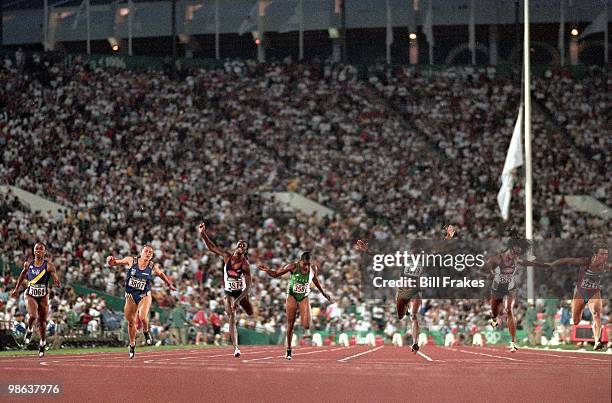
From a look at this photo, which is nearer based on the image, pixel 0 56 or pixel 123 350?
pixel 123 350

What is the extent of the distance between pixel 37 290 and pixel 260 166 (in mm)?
33217

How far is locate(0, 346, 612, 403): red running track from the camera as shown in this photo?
1853 cm

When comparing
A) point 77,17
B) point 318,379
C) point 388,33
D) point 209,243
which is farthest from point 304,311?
point 77,17

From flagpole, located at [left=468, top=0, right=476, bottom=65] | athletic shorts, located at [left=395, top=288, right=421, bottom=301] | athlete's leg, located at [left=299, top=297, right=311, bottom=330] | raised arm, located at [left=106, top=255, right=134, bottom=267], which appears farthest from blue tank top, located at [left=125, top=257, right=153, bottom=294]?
flagpole, located at [left=468, top=0, right=476, bottom=65]

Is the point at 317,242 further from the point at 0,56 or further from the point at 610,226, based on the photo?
the point at 0,56

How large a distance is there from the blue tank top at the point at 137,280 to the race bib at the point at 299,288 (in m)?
2.63

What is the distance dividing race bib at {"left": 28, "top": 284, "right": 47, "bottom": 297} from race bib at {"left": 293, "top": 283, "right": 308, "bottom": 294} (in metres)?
4.92

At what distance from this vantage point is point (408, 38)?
63.9m

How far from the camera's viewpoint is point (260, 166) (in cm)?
5331

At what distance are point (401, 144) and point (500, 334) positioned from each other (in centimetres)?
1833

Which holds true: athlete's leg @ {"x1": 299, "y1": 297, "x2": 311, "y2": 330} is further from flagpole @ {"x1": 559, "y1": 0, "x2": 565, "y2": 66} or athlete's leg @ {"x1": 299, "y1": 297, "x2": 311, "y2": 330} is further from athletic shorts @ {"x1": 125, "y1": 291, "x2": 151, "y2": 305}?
flagpole @ {"x1": 559, "y1": 0, "x2": 565, "y2": 66}

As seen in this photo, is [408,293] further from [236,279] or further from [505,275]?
[236,279]

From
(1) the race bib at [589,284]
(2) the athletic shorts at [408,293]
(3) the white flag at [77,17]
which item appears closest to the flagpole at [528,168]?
(2) the athletic shorts at [408,293]

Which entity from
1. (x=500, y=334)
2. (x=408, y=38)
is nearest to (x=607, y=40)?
(x=408, y=38)
